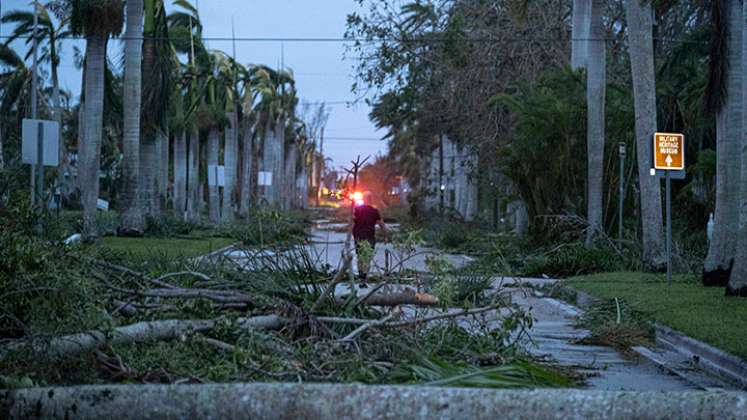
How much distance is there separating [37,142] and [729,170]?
12736 mm

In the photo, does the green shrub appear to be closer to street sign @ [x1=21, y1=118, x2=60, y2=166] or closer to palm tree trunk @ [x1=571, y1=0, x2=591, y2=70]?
palm tree trunk @ [x1=571, y1=0, x2=591, y2=70]

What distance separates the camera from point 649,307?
1445 centimetres

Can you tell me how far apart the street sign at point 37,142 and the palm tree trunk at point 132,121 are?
1072cm

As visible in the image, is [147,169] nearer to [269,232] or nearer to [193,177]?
[269,232]

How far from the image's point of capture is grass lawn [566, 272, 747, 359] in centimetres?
1148

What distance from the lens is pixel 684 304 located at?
47.7 feet

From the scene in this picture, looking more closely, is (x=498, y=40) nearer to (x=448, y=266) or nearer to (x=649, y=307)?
(x=649, y=307)

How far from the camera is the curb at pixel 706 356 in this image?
9789mm

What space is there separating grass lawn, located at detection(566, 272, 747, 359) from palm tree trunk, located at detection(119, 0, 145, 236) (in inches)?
608

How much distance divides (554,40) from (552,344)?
2381 centimetres

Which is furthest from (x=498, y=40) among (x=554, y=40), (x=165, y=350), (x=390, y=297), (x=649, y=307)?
(x=165, y=350)

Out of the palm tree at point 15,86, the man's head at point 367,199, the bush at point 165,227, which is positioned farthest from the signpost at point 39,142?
the palm tree at point 15,86

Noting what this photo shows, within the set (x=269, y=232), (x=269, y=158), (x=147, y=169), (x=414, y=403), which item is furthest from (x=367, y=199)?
(x=269, y=158)

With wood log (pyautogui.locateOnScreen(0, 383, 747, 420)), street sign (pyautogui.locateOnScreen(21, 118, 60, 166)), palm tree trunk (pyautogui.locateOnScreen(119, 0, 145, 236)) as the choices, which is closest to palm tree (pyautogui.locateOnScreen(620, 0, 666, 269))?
street sign (pyautogui.locateOnScreen(21, 118, 60, 166))
